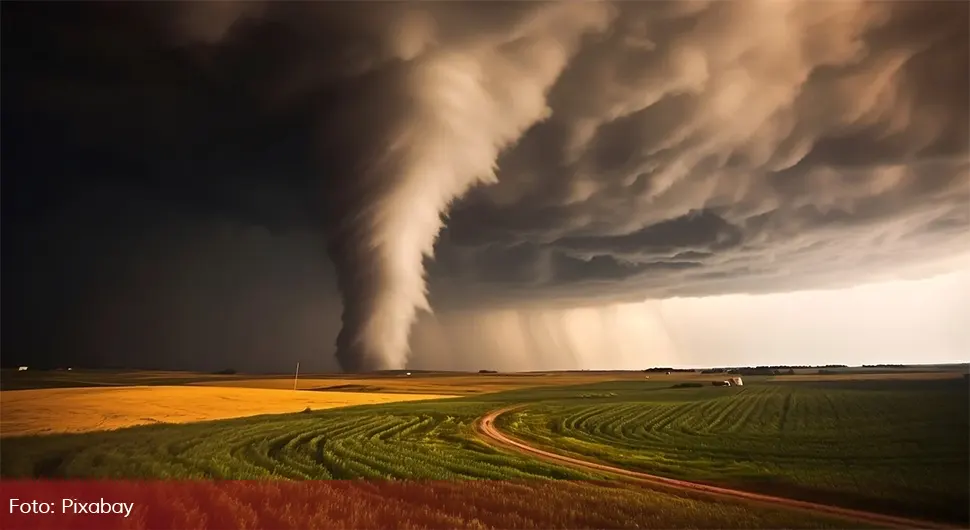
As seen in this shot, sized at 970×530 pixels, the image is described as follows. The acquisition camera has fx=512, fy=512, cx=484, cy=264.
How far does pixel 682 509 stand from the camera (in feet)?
63.2

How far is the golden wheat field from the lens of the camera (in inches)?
1363

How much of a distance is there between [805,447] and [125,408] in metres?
55.0

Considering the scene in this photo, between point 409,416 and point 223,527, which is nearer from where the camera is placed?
point 223,527

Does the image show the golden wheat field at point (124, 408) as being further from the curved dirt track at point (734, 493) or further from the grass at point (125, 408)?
the curved dirt track at point (734, 493)

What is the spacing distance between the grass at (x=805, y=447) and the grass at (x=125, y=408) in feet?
92.0

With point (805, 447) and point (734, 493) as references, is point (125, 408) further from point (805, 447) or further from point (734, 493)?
point (805, 447)

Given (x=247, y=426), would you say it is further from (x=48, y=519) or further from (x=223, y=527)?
(x=223, y=527)

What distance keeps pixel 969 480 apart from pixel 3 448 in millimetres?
46161

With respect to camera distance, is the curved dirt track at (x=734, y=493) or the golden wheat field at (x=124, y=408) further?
the golden wheat field at (x=124, y=408)

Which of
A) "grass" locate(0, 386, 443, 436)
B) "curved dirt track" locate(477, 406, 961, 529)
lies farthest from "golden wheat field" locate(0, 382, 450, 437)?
"curved dirt track" locate(477, 406, 961, 529)

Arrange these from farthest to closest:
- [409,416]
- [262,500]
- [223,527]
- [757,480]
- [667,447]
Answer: [409,416]
[667,447]
[757,480]
[262,500]
[223,527]

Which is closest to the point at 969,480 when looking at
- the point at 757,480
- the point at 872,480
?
the point at 872,480

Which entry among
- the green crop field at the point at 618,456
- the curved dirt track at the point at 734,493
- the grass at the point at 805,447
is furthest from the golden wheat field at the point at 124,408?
the curved dirt track at the point at 734,493

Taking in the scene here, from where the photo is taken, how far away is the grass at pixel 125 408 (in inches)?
1365
